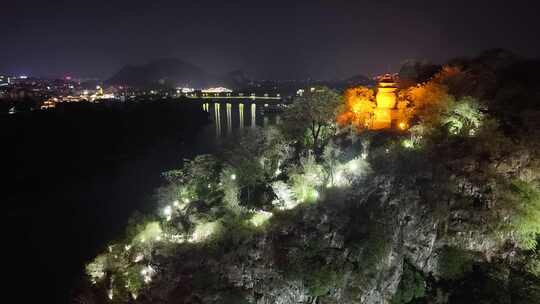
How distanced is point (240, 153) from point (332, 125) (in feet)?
23.9

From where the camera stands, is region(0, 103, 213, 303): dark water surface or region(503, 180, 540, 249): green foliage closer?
region(503, 180, 540, 249): green foliage

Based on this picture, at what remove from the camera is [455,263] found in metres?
18.6

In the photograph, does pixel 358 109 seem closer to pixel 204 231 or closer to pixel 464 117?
pixel 464 117

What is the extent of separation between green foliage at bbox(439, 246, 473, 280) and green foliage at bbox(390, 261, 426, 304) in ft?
3.56

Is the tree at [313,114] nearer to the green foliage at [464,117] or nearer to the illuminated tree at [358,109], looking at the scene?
the illuminated tree at [358,109]

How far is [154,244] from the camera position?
22750 millimetres

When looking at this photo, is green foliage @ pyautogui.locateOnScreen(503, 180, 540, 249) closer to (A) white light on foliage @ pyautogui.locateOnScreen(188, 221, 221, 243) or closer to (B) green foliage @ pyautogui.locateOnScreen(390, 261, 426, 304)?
(B) green foliage @ pyautogui.locateOnScreen(390, 261, 426, 304)

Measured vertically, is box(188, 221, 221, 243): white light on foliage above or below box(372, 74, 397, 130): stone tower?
below

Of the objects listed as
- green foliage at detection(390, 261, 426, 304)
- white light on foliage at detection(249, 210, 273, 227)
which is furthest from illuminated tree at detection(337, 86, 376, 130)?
green foliage at detection(390, 261, 426, 304)

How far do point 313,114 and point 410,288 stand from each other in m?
14.3

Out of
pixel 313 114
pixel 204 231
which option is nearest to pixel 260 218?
pixel 204 231

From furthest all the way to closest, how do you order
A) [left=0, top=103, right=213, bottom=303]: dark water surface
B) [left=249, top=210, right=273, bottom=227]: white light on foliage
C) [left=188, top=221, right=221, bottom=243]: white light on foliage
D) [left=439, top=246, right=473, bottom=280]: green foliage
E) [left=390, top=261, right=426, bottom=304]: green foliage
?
1. [left=0, top=103, right=213, bottom=303]: dark water surface
2. [left=249, top=210, right=273, bottom=227]: white light on foliage
3. [left=188, top=221, right=221, bottom=243]: white light on foliage
4. [left=390, top=261, right=426, bottom=304]: green foliage
5. [left=439, top=246, right=473, bottom=280]: green foliage

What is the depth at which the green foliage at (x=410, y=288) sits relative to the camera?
18.6 m

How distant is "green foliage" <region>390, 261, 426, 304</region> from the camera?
18594 mm
